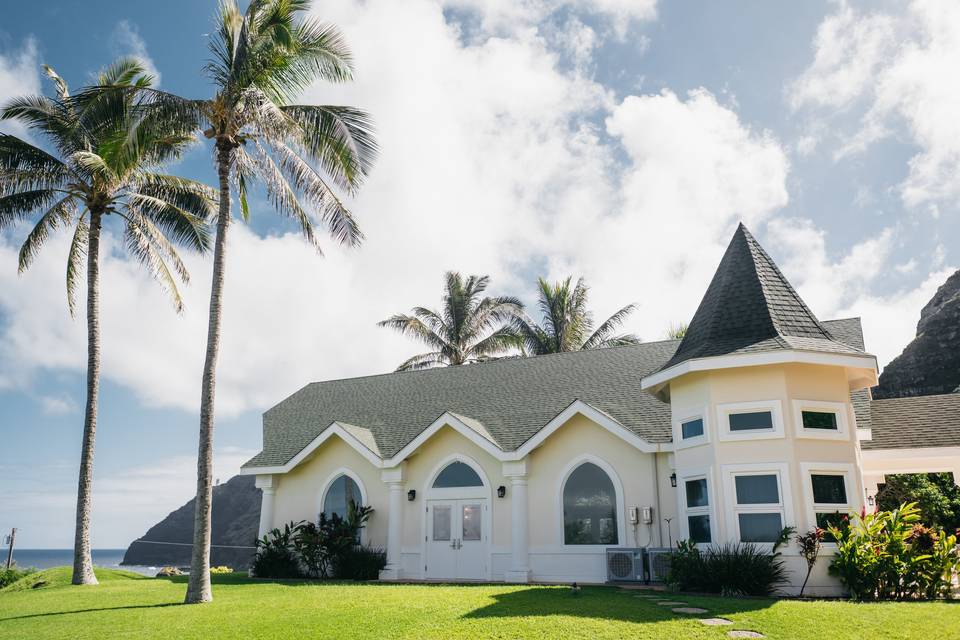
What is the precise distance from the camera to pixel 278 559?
18.8m

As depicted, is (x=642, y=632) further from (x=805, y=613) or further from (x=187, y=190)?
(x=187, y=190)

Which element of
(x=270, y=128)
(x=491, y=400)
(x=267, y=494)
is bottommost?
(x=267, y=494)

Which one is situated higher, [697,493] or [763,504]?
[697,493]

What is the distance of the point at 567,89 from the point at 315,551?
12666mm

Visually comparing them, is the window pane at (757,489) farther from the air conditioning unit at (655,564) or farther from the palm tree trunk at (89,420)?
the palm tree trunk at (89,420)

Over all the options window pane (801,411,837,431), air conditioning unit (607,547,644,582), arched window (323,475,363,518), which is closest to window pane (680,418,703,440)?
window pane (801,411,837,431)

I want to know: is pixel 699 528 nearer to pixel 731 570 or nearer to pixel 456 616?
pixel 731 570

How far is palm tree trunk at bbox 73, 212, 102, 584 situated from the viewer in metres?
17.2

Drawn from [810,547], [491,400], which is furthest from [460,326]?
[810,547]

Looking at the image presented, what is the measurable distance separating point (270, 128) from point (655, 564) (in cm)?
1158

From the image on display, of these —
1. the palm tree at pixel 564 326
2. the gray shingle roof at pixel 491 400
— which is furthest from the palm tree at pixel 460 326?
the gray shingle roof at pixel 491 400

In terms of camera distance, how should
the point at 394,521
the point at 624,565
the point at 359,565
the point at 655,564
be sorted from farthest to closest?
the point at 394,521, the point at 359,565, the point at 624,565, the point at 655,564

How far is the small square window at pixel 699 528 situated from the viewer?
13.0 metres

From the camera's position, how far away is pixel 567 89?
1485cm
